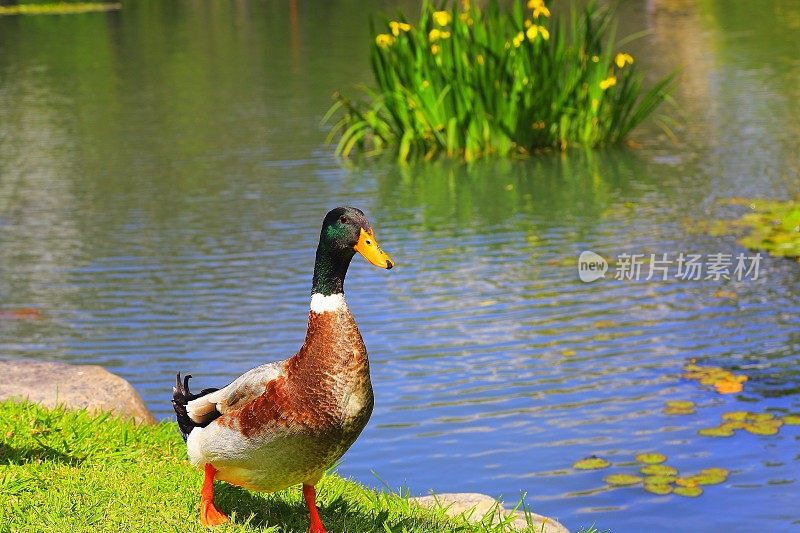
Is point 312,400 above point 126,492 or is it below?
above

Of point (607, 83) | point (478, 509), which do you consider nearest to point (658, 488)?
point (478, 509)

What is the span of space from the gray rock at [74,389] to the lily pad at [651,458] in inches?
82.2

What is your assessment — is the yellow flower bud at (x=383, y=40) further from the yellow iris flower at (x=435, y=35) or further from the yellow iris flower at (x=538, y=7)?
the yellow iris flower at (x=538, y=7)

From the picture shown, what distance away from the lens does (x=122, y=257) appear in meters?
9.23

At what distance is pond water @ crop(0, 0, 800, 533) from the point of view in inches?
225

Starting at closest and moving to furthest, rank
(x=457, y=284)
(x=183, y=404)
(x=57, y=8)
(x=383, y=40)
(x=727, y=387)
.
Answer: (x=183, y=404) < (x=727, y=387) < (x=457, y=284) < (x=383, y=40) < (x=57, y=8)

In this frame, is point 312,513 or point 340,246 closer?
point 340,246

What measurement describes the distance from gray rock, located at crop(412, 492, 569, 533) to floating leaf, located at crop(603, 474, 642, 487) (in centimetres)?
66

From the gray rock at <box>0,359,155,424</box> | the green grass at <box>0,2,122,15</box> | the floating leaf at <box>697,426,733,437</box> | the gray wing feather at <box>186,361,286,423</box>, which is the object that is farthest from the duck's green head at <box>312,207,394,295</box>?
the green grass at <box>0,2,122,15</box>

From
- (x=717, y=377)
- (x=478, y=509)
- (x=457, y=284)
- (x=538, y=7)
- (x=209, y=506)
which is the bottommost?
(x=457, y=284)

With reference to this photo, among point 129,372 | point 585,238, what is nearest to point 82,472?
point 129,372

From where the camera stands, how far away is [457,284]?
8219mm

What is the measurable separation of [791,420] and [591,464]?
1030 millimetres

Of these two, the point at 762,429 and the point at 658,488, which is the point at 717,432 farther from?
the point at 658,488
